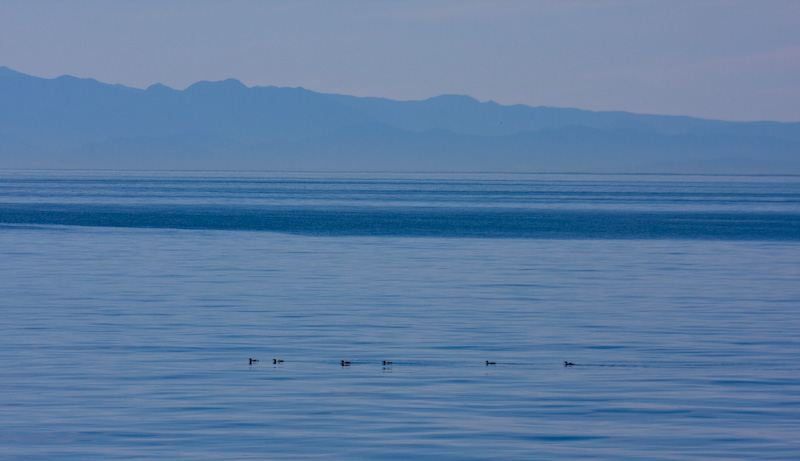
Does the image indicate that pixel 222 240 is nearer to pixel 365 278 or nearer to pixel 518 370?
pixel 365 278

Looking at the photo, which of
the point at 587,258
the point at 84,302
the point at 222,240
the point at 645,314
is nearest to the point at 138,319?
the point at 84,302

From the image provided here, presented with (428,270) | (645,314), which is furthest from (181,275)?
(645,314)

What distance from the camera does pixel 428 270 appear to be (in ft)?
105

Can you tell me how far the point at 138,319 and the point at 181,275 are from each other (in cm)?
930

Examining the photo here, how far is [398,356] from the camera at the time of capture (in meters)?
16.6

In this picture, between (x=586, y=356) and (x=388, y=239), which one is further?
(x=388, y=239)

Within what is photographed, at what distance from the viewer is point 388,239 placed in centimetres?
4716

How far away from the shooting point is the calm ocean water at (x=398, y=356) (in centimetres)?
1166

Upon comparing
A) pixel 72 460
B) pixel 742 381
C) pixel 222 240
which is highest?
pixel 222 240

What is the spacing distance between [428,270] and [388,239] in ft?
50.1

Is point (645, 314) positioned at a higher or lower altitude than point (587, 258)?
lower

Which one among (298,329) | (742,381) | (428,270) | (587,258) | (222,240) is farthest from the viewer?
(222,240)

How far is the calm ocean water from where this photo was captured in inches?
459

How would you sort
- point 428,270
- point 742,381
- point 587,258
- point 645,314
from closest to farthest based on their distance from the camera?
1. point 742,381
2. point 645,314
3. point 428,270
4. point 587,258
